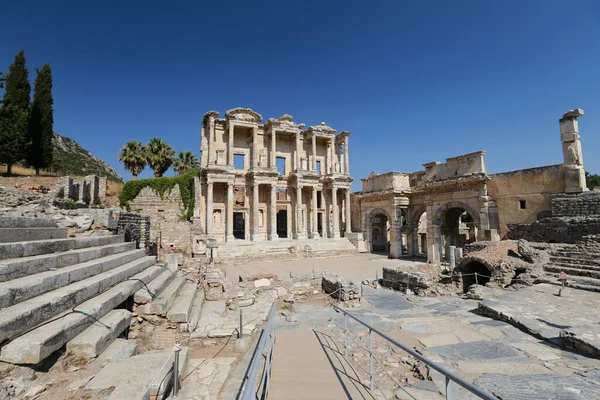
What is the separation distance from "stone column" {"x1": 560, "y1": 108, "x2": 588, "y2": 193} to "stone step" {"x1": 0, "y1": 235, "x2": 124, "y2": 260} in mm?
22472

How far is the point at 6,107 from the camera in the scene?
24.0 meters

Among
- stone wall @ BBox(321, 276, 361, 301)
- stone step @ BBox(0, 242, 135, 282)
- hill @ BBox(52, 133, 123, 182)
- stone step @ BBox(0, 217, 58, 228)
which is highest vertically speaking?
hill @ BBox(52, 133, 123, 182)

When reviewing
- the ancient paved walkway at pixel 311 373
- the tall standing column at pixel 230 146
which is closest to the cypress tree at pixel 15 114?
the tall standing column at pixel 230 146

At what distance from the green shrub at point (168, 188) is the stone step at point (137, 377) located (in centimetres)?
2300

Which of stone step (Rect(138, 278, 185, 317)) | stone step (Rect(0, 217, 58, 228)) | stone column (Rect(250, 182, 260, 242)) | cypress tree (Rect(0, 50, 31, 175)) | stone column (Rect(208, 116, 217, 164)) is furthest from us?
stone column (Rect(208, 116, 217, 164))

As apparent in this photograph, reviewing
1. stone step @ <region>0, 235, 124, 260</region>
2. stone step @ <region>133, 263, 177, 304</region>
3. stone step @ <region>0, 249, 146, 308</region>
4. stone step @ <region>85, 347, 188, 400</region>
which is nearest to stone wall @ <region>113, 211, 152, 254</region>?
stone step @ <region>0, 235, 124, 260</region>

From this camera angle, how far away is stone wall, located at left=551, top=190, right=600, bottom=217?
49.1 ft

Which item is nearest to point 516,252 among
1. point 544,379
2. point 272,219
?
point 544,379

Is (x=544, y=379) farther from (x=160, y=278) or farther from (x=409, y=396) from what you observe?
(x=160, y=278)

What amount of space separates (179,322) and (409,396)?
15.6 ft

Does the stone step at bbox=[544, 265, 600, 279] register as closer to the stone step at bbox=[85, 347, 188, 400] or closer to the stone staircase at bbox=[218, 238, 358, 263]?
the stone staircase at bbox=[218, 238, 358, 263]

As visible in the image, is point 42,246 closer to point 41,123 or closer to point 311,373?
point 311,373

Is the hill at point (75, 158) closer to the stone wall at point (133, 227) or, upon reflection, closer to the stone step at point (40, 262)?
the stone wall at point (133, 227)

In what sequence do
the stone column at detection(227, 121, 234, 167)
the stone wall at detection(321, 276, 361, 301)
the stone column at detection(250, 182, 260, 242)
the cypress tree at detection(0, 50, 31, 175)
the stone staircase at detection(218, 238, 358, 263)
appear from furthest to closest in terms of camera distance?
the stone column at detection(227, 121, 234, 167) < the stone column at detection(250, 182, 260, 242) < the cypress tree at detection(0, 50, 31, 175) < the stone staircase at detection(218, 238, 358, 263) < the stone wall at detection(321, 276, 361, 301)
